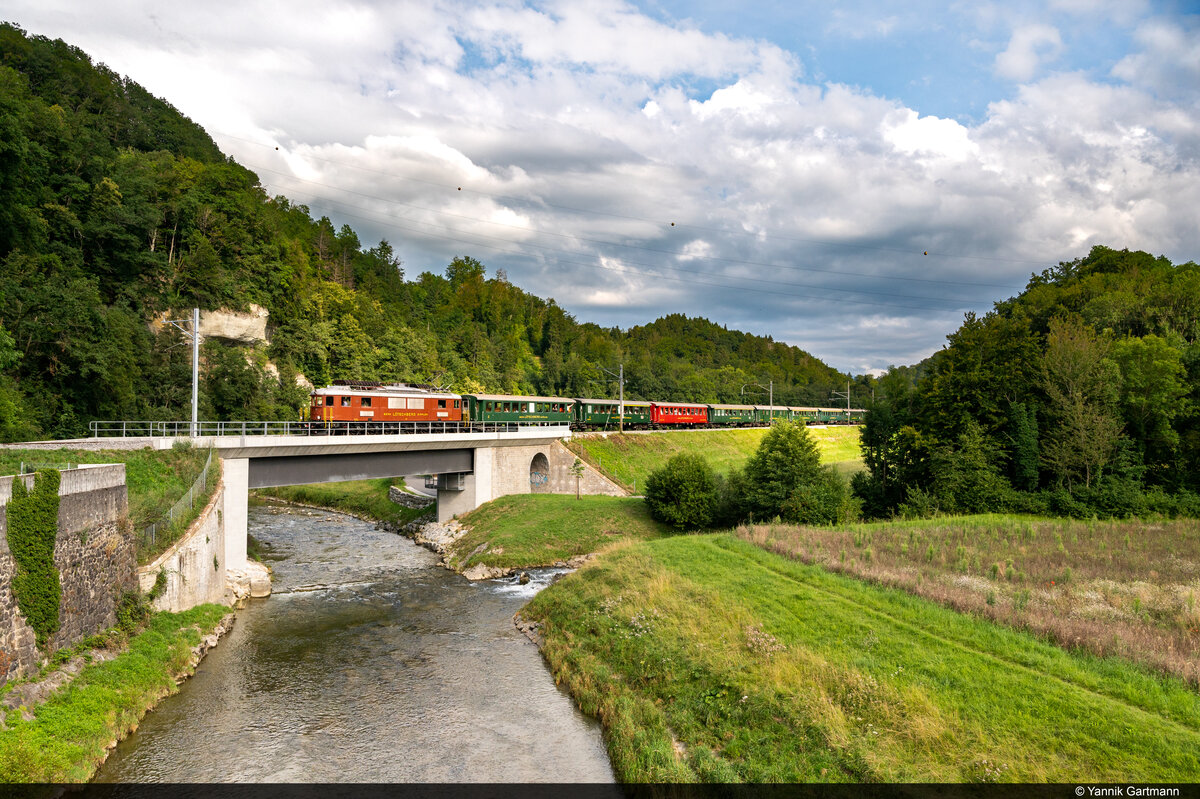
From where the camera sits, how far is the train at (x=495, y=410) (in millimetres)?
41812

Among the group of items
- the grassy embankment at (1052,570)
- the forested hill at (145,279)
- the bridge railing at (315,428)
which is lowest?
the grassy embankment at (1052,570)

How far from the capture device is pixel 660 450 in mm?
64812

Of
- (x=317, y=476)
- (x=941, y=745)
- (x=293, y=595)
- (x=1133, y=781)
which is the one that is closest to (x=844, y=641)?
(x=941, y=745)

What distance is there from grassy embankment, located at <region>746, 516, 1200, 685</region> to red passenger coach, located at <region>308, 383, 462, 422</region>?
87.0ft

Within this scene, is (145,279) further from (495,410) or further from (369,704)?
(369,704)

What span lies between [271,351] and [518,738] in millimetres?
54672

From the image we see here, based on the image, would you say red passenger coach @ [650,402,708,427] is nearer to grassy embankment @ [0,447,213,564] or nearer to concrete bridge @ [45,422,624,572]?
concrete bridge @ [45,422,624,572]

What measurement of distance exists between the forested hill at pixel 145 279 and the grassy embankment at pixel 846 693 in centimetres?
3031

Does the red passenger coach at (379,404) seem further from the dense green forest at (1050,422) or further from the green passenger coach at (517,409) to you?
the dense green forest at (1050,422)

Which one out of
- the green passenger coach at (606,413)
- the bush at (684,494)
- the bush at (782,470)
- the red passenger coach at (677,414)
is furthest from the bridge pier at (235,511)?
the red passenger coach at (677,414)

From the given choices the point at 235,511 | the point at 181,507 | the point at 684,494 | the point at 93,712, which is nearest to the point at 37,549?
the point at 93,712

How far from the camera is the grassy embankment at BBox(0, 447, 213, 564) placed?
2138cm

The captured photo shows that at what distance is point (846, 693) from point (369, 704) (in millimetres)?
12990

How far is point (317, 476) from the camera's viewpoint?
117 feet
